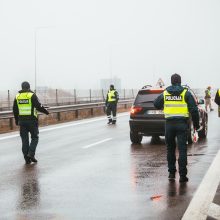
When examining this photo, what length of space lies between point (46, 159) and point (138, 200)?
519 centimetres

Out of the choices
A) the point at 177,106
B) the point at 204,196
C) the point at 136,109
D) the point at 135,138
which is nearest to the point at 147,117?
the point at 136,109

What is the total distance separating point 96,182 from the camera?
9078 millimetres

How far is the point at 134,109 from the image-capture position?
15.2 m

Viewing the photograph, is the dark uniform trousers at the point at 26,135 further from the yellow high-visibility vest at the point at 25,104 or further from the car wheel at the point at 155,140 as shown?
the car wheel at the point at 155,140

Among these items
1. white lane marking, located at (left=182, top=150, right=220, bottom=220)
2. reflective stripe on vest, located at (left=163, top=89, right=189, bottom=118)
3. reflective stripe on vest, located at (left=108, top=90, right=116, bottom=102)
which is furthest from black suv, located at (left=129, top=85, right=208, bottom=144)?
reflective stripe on vest, located at (left=108, top=90, right=116, bottom=102)

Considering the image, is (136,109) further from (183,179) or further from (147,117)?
(183,179)

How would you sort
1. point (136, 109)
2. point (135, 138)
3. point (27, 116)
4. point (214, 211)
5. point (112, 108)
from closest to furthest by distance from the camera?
point (214, 211) → point (27, 116) → point (136, 109) → point (135, 138) → point (112, 108)

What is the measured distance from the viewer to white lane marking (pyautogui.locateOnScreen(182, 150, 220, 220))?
255 inches

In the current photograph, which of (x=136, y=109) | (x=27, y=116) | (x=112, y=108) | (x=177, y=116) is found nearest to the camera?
(x=177, y=116)

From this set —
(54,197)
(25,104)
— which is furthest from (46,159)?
(54,197)

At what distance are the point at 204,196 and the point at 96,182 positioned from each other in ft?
7.03

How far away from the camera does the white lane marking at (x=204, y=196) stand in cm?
648

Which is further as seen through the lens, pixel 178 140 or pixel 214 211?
pixel 178 140

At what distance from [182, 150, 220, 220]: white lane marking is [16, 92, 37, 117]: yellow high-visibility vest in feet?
13.5
